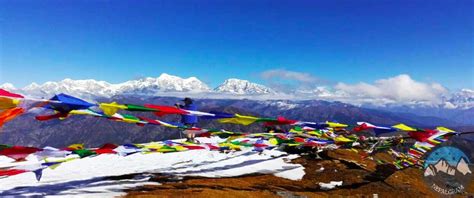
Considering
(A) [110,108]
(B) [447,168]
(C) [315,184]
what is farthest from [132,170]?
(B) [447,168]

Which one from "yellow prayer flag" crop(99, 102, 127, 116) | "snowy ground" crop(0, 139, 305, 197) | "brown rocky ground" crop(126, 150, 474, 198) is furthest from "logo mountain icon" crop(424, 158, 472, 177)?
"yellow prayer flag" crop(99, 102, 127, 116)

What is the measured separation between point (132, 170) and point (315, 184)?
720 cm

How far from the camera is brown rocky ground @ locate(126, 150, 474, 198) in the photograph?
10.9m

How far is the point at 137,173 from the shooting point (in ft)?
Answer: 45.4

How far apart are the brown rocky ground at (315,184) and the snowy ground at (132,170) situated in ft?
2.35

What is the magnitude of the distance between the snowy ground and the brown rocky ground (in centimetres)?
72

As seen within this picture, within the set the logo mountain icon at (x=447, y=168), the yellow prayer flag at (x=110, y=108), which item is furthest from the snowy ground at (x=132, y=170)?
the logo mountain icon at (x=447, y=168)

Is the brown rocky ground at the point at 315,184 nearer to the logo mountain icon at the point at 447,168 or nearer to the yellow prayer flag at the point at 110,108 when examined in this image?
the logo mountain icon at the point at 447,168

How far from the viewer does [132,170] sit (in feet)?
48.3

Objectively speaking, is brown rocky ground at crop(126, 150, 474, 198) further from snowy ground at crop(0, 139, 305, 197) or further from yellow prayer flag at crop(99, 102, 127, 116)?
yellow prayer flag at crop(99, 102, 127, 116)

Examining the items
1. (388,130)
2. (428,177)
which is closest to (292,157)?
(428,177)

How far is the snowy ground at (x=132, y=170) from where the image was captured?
11156mm

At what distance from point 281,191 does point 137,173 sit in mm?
5592

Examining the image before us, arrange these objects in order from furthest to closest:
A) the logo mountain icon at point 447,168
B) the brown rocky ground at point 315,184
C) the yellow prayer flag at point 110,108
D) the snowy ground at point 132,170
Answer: the logo mountain icon at point 447,168, the snowy ground at point 132,170, the brown rocky ground at point 315,184, the yellow prayer flag at point 110,108
